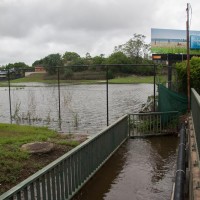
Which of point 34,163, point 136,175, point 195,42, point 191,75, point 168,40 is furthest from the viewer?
point 195,42

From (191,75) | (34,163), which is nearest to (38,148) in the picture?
(34,163)

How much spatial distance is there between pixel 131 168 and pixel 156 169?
61 centimetres

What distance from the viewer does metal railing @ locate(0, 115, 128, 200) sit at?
430cm

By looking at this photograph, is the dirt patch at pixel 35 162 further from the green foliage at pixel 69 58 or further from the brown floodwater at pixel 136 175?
the green foliage at pixel 69 58

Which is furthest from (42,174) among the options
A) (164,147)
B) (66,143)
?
(164,147)

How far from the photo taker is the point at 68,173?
227 inches

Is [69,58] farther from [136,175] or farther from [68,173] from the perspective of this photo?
[68,173]

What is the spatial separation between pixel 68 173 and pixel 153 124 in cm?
709

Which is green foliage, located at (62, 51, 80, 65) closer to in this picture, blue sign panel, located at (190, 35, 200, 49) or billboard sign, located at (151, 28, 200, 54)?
blue sign panel, located at (190, 35, 200, 49)

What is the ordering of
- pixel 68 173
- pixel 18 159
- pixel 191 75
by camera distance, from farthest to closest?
pixel 191 75 < pixel 18 159 < pixel 68 173

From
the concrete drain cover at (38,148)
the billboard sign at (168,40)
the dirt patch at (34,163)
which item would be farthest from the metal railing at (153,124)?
the billboard sign at (168,40)

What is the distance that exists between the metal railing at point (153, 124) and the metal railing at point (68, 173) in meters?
3.03

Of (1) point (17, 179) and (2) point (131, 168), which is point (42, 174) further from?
(2) point (131, 168)

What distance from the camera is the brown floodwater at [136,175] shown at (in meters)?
6.45
